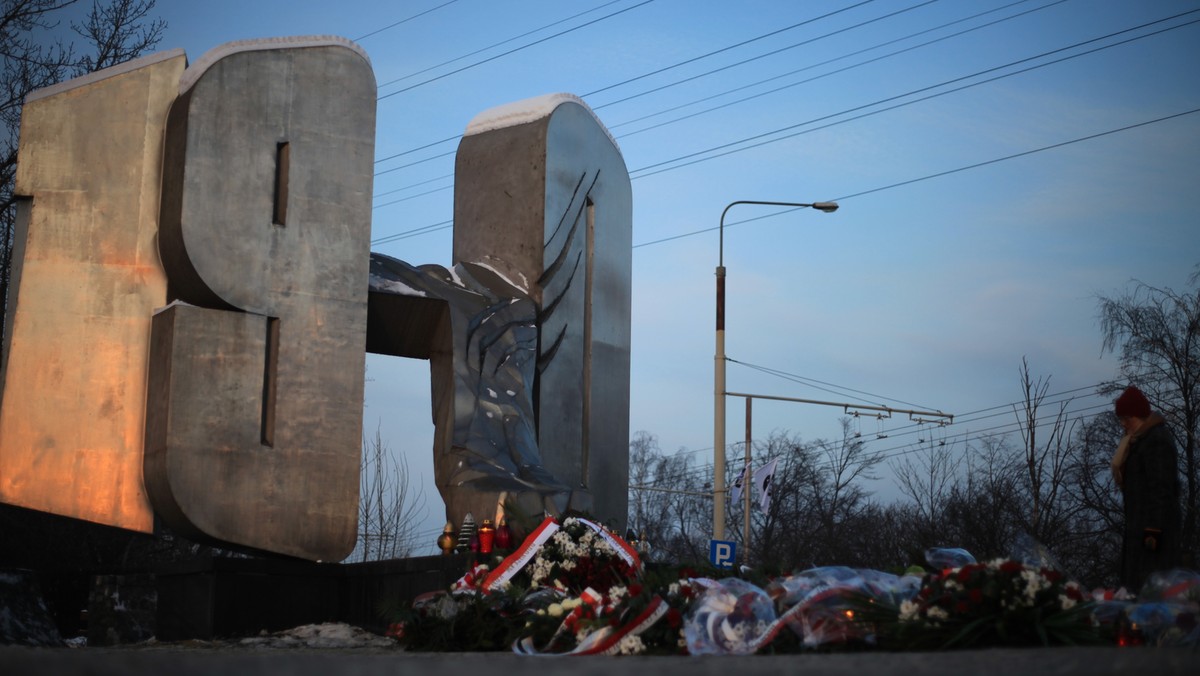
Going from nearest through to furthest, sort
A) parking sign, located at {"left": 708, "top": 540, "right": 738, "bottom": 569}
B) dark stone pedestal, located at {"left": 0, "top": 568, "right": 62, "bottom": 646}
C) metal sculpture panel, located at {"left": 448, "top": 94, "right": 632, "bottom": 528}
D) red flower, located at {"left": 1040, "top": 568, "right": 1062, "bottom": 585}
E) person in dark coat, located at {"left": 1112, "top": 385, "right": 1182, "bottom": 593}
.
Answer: red flower, located at {"left": 1040, "top": 568, "right": 1062, "bottom": 585}
person in dark coat, located at {"left": 1112, "top": 385, "right": 1182, "bottom": 593}
dark stone pedestal, located at {"left": 0, "top": 568, "right": 62, "bottom": 646}
metal sculpture panel, located at {"left": 448, "top": 94, "right": 632, "bottom": 528}
parking sign, located at {"left": 708, "top": 540, "right": 738, "bottom": 569}

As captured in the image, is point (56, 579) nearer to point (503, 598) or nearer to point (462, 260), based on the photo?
point (462, 260)

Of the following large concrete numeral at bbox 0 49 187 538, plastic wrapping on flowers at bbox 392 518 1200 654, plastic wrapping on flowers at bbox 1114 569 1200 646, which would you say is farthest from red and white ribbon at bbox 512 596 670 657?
large concrete numeral at bbox 0 49 187 538

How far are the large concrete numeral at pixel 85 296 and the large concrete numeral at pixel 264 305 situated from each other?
28cm

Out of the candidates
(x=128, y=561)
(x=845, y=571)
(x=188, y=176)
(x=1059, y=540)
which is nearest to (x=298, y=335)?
(x=188, y=176)

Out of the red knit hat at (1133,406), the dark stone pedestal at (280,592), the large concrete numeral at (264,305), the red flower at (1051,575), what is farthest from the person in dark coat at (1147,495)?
the large concrete numeral at (264,305)

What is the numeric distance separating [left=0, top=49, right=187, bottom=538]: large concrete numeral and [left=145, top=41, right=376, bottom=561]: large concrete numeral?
0.28 meters

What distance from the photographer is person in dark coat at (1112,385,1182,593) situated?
349 inches

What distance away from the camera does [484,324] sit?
15.6 meters

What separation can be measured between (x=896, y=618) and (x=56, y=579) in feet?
40.5

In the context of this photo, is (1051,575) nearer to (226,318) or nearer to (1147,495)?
(1147,495)

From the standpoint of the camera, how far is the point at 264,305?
13.6 metres

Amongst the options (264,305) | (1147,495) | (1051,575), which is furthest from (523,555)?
(1051,575)

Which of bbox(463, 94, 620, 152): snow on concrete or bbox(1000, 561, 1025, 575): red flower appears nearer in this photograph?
bbox(1000, 561, 1025, 575): red flower

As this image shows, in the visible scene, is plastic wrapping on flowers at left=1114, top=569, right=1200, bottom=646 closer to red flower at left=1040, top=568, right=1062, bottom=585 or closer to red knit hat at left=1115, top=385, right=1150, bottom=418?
red flower at left=1040, top=568, right=1062, bottom=585
